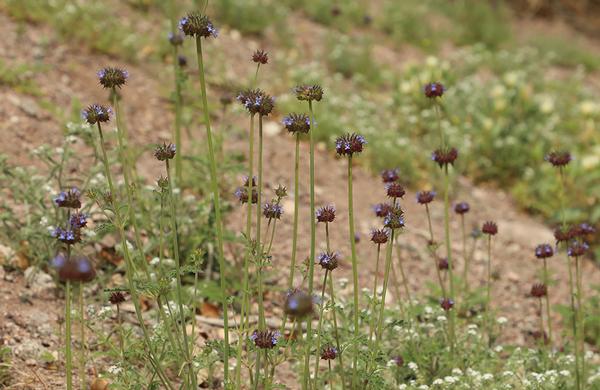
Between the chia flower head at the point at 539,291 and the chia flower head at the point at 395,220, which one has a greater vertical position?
the chia flower head at the point at 395,220

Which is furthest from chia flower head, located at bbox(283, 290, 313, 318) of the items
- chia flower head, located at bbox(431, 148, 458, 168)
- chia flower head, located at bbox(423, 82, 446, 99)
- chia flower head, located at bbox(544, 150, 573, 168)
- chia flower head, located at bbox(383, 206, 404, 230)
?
chia flower head, located at bbox(544, 150, 573, 168)

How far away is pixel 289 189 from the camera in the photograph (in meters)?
4.84

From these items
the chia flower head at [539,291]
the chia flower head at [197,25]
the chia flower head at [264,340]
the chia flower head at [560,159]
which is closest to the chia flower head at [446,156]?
the chia flower head at [560,159]

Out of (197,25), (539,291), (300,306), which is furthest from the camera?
(539,291)

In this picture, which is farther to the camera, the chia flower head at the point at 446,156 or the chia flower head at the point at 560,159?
the chia flower head at the point at 560,159

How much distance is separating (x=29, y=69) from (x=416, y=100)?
131 inches

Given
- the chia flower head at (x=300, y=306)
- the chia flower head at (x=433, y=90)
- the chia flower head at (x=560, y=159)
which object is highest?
the chia flower head at (x=433, y=90)

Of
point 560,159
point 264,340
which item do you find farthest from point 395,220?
point 560,159

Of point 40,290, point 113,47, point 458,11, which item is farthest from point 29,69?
point 458,11

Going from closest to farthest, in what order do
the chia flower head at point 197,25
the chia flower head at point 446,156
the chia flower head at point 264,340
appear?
the chia flower head at point 197,25 < the chia flower head at point 264,340 < the chia flower head at point 446,156

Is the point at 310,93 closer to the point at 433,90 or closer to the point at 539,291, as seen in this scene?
the point at 433,90

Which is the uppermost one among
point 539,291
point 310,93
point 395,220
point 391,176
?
point 310,93

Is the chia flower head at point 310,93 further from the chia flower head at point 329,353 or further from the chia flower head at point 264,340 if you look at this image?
the chia flower head at point 329,353

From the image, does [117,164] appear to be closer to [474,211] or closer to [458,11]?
[474,211]
